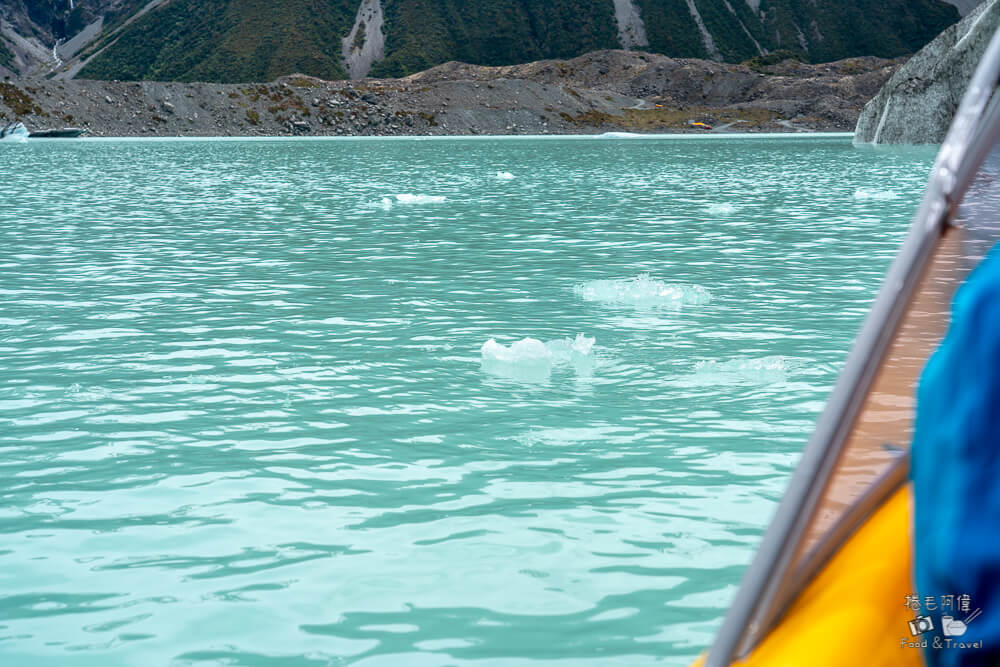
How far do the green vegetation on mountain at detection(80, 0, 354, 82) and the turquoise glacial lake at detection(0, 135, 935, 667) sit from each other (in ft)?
555

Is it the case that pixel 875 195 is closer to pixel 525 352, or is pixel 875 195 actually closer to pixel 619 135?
pixel 525 352

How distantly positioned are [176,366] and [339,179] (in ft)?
98.8

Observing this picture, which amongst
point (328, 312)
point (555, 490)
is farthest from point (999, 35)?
point (328, 312)

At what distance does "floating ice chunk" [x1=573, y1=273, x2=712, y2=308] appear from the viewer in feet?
41.3

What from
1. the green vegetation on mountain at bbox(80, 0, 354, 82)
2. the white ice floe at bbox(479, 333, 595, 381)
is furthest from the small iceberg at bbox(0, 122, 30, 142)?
the green vegetation on mountain at bbox(80, 0, 354, 82)

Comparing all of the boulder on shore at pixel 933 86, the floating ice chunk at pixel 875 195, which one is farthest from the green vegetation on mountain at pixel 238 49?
the floating ice chunk at pixel 875 195

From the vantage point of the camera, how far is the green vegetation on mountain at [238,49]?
179 m

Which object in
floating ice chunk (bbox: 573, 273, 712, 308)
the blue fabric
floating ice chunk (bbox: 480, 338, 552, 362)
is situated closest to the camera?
the blue fabric

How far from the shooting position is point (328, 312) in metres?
12.4

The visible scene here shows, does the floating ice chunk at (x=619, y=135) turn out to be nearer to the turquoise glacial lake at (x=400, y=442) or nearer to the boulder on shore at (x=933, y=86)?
the boulder on shore at (x=933, y=86)

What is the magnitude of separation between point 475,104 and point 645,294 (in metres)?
102

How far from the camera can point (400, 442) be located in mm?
7570

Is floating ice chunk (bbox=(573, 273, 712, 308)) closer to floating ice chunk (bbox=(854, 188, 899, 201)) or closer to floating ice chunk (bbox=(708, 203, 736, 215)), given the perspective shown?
floating ice chunk (bbox=(708, 203, 736, 215))

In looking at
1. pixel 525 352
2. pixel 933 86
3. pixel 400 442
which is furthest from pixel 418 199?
pixel 933 86
